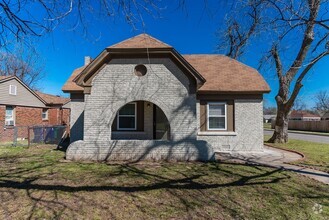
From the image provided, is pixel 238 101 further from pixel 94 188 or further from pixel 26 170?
pixel 26 170

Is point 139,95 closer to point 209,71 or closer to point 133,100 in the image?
point 133,100

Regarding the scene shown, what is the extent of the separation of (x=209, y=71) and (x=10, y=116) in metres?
18.3

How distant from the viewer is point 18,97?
2288 cm

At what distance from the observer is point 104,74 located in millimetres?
10883

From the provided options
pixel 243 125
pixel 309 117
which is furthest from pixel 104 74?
pixel 309 117

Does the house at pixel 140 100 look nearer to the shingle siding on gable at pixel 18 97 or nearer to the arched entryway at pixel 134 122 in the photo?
the arched entryway at pixel 134 122

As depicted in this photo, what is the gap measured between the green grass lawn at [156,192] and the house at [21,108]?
14.0 metres

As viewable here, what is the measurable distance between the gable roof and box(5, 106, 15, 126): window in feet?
31.5

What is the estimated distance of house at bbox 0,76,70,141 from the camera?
20.5m

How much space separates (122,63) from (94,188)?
20.5 ft

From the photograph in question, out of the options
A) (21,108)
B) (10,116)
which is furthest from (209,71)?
(21,108)

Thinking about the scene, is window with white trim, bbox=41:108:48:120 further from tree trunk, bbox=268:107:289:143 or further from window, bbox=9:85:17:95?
tree trunk, bbox=268:107:289:143

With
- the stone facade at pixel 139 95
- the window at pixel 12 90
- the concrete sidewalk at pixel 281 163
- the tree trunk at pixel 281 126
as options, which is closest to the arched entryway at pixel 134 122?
the stone facade at pixel 139 95

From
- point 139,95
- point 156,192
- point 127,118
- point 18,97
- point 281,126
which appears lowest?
point 156,192
